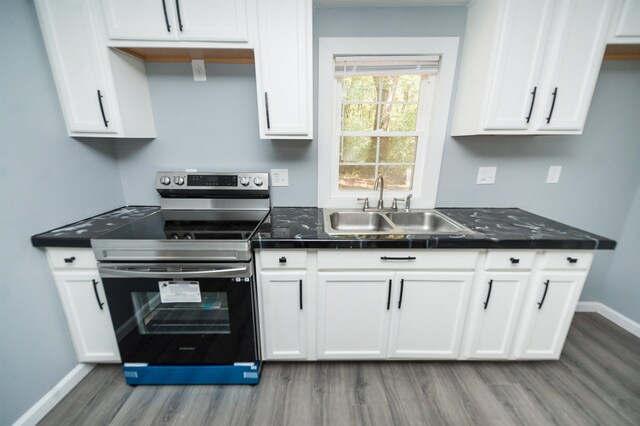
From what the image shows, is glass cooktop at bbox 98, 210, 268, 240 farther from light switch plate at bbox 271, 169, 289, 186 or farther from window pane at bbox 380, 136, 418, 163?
window pane at bbox 380, 136, 418, 163

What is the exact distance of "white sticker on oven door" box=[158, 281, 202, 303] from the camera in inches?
48.3

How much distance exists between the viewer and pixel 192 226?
149cm

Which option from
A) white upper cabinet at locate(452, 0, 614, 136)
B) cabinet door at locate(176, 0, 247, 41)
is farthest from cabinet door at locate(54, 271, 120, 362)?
white upper cabinet at locate(452, 0, 614, 136)

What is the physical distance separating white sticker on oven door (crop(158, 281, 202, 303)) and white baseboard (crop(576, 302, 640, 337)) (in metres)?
3.05

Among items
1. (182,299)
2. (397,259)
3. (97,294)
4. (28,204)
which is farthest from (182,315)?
(397,259)

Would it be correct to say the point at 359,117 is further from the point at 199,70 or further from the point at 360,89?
the point at 199,70

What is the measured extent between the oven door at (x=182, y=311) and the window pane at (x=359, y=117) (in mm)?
1259

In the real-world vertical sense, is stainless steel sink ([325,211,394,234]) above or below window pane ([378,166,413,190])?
below

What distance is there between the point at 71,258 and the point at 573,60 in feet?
9.77

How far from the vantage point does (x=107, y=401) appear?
1.34 metres

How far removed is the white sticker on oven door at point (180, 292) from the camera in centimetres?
123

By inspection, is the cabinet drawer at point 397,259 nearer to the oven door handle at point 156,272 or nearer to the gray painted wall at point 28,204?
the oven door handle at point 156,272

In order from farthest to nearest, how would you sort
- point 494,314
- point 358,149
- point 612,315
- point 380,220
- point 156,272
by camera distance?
point 612,315 < point 358,149 < point 380,220 < point 494,314 < point 156,272

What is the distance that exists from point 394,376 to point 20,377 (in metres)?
2.01
